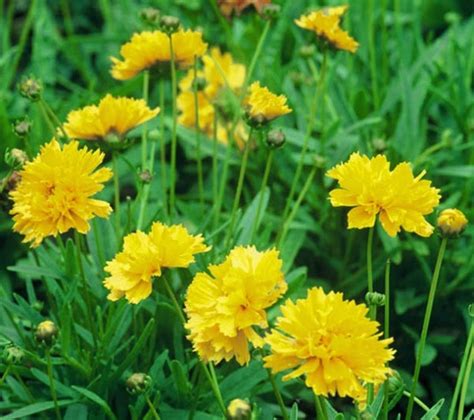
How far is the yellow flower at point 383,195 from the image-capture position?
112 cm

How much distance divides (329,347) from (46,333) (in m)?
0.35

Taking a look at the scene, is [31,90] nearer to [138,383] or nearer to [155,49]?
[155,49]

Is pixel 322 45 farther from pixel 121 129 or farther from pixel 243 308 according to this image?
pixel 243 308

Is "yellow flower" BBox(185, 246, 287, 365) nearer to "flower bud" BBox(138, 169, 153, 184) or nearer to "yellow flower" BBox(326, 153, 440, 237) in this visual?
"yellow flower" BBox(326, 153, 440, 237)

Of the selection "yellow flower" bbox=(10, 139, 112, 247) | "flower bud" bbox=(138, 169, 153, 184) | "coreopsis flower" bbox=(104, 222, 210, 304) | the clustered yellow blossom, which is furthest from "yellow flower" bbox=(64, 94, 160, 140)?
the clustered yellow blossom

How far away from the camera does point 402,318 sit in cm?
188

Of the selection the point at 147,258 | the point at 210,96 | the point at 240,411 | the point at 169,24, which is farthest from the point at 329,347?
the point at 210,96

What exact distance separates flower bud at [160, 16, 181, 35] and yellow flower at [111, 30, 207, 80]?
8 centimetres

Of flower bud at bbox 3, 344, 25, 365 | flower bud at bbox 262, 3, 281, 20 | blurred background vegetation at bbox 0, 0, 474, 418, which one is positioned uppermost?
flower bud at bbox 262, 3, 281, 20

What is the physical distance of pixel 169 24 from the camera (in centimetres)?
141

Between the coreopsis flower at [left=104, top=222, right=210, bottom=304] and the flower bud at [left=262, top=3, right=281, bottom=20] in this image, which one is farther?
the flower bud at [left=262, top=3, right=281, bottom=20]

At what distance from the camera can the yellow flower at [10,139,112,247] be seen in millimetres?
1184

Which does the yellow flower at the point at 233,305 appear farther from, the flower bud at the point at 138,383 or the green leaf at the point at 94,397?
the green leaf at the point at 94,397

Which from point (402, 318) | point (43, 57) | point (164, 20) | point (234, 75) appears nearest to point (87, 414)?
point (164, 20)
